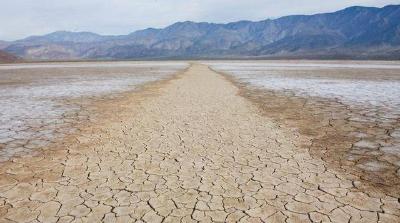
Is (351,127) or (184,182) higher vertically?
(184,182)

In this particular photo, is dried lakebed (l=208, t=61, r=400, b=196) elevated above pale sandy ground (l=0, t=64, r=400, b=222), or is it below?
below

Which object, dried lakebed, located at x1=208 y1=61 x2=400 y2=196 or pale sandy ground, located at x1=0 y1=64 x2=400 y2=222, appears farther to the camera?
dried lakebed, located at x1=208 y1=61 x2=400 y2=196

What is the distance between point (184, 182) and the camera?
16.1ft

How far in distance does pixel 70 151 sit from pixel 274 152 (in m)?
3.54

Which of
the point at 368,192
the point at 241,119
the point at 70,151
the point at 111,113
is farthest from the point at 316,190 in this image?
the point at 111,113

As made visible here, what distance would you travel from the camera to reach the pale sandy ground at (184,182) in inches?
156

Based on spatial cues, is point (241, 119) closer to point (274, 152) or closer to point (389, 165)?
point (274, 152)

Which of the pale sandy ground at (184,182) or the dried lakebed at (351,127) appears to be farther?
the dried lakebed at (351,127)

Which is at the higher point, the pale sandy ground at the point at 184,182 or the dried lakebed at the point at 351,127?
the pale sandy ground at the point at 184,182

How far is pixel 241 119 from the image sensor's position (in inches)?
367

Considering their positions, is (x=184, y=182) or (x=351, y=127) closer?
(x=184, y=182)

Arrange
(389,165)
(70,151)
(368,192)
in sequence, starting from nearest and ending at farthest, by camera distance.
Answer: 1. (368,192)
2. (389,165)
3. (70,151)

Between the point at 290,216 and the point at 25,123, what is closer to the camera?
the point at 290,216

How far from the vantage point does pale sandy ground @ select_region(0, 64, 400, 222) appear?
3.97 meters
